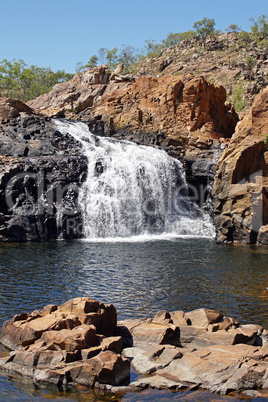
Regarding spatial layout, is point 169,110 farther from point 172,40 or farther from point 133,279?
point 172,40

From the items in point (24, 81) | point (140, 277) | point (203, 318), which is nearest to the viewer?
point (203, 318)

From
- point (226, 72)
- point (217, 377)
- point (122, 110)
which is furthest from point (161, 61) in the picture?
point (217, 377)

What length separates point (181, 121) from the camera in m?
46.1

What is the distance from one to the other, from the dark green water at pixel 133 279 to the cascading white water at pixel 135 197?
526cm

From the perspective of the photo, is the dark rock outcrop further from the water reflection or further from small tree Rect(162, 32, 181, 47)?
small tree Rect(162, 32, 181, 47)

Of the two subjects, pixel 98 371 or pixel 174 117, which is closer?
pixel 98 371

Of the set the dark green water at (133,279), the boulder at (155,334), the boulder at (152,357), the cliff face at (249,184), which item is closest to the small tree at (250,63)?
the cliff face at (249,184)

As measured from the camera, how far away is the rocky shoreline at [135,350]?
415 inches

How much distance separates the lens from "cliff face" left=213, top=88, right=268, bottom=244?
31297mm

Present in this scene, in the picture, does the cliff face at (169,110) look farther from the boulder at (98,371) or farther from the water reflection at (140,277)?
the boulder at (98,371)

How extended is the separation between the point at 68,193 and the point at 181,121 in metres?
15.7

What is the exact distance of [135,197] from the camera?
37.5 meters

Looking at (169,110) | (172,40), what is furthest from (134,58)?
(169,110)

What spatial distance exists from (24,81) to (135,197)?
63.8m
